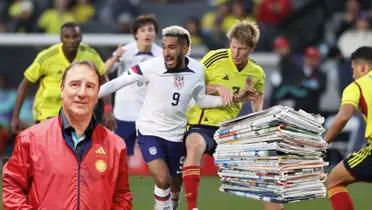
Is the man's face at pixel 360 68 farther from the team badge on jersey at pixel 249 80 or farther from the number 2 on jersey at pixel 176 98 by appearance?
the number 2 on jersey at pixel 176 98

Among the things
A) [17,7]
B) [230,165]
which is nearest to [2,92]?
[17,7]

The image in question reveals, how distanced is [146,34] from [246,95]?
3.56 m

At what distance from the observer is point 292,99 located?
18.2 metres

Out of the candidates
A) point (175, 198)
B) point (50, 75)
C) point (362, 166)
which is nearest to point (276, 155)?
point (362, 166)

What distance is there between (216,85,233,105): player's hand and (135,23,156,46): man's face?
323 cm

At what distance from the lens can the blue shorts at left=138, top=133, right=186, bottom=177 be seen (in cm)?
1084

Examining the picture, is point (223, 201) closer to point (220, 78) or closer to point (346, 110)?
point (220, 78)

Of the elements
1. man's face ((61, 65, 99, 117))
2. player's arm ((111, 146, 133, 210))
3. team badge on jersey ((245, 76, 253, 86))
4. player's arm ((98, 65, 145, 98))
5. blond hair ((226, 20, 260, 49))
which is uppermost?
blond hair ((226, 20, 260, 49))

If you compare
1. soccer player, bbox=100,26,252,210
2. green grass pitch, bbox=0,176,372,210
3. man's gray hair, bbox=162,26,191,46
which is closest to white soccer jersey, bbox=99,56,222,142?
soccer player, bbox=100,26,252,210

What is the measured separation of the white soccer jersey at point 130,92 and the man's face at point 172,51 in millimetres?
3129

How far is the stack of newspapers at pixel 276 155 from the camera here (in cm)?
995

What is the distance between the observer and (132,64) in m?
14.0

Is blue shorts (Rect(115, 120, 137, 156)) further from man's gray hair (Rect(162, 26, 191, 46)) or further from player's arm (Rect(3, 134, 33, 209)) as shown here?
player's arm (Rect(3, 134, 33, 209))

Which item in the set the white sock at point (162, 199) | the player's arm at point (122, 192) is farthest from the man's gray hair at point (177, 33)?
the player's arm at point (122, 192)
